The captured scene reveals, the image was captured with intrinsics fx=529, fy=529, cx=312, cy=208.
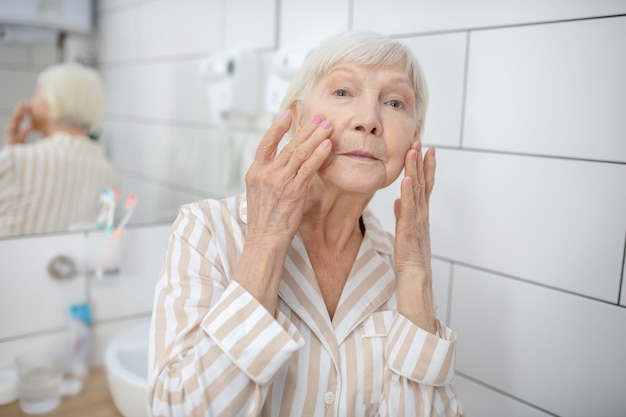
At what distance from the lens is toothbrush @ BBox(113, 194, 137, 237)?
4.21 ft

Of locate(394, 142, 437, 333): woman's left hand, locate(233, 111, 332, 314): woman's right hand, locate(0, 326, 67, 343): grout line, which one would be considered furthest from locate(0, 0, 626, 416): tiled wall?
locate(233, 111, 332, 314): woman's right hand

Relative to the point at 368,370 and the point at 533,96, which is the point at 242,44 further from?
the point at 368,370

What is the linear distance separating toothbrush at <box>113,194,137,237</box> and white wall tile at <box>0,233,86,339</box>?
0.29 ft

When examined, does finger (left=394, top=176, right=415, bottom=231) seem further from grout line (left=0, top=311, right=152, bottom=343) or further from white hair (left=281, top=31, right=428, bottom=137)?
grout line (left=0, top=311, right=152, bottom=343)

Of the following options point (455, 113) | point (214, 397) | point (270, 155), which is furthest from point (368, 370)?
point (455, 113)

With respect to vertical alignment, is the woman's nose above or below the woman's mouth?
above

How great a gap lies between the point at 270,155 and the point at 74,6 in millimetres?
652

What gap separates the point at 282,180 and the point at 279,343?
241mm

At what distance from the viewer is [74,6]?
1.14 meters

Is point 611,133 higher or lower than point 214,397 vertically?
higher

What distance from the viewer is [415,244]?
0.96 meters

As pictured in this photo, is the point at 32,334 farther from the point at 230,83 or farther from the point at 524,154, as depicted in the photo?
the point at 524,154

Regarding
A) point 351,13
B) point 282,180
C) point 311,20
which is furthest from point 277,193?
point 311,20

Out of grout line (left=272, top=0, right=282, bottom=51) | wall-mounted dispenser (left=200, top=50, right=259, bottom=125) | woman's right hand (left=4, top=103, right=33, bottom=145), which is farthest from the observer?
grout line (left=272, top=0, right=282, bottom=51)
